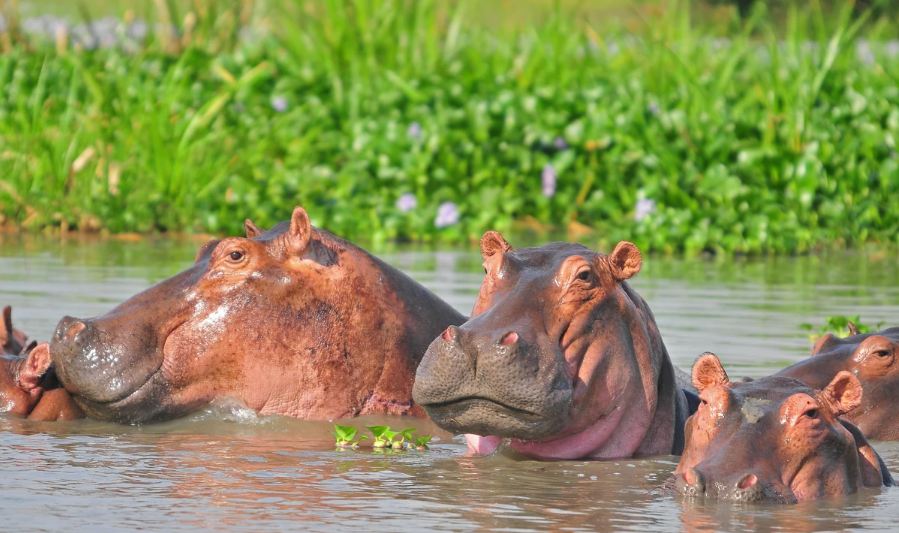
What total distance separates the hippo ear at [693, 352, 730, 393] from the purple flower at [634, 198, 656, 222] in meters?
7.67

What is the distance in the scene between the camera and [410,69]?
49.3ft

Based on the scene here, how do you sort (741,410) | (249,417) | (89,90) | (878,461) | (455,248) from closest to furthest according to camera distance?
(741,410) < (878,461) < (249,417) < (455,248) < (89,90)

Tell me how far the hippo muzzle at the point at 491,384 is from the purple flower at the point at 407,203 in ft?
27.0

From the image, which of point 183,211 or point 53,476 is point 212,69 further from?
point 53,476

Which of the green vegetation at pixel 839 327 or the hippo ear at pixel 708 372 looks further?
the green vegetation at pixel 839 327

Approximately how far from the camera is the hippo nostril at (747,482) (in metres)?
4.56

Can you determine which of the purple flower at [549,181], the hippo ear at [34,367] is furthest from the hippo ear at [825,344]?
the purple flower at [549,181]

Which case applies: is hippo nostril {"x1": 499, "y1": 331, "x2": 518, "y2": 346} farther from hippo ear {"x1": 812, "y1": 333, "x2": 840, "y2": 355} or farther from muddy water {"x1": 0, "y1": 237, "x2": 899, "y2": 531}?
hippo ear {"x1": 812, "y1": 333, "x2": 840, "y2": 355}

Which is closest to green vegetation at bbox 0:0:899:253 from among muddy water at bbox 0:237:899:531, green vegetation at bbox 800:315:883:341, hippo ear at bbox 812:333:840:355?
green vegetation at bbox 800:315:883:341

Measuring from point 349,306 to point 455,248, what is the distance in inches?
254

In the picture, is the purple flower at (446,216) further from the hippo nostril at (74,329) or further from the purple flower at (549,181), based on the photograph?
the hippo nostril at (74,329)

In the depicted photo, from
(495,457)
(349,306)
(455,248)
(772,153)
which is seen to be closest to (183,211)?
(455,248)

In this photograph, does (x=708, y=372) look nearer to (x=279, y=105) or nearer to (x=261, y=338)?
(x=261, y=338)

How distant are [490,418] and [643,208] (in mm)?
7909
